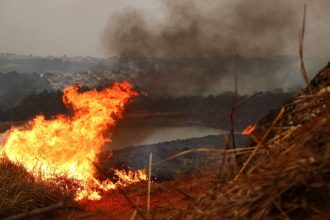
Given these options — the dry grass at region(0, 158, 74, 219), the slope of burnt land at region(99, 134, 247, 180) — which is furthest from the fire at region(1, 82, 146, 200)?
the slope of burnt land at region(99, 134, 247, 180)

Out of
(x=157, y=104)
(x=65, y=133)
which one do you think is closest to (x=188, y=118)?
(x=157, y=104)

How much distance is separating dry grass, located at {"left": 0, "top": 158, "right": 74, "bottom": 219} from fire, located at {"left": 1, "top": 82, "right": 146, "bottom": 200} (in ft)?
0.92

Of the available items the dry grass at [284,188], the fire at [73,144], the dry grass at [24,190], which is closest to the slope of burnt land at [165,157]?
the fire at [73,144]

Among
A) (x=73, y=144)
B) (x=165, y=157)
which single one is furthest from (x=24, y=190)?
(x=165, y=157)

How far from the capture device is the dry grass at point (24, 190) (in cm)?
750

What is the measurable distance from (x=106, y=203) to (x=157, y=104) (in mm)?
27405

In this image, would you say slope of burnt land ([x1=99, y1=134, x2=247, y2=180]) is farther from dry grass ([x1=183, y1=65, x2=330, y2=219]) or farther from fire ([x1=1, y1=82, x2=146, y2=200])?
dry grass ([x1=183, y1=65, x2=330, y2=219])

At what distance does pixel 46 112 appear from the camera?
30250 millimetres

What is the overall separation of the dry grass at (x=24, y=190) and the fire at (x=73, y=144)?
0.28 m

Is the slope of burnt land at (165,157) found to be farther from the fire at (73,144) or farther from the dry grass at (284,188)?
the dry grass at (284,188)

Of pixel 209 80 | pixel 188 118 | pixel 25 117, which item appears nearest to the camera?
pixel 25 117

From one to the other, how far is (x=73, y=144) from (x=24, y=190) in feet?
10.9

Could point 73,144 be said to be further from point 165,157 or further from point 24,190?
point 24,190

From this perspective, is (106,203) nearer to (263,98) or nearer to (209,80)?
(263,98)
